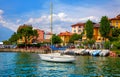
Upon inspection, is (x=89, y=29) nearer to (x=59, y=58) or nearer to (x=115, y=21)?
(x=115, y=21)

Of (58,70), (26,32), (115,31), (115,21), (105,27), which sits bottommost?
(58,70)

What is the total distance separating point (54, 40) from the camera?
171250 mm

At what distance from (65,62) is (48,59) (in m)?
5.05

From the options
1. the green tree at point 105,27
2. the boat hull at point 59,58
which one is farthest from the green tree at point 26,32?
the boat hull at point 59,58

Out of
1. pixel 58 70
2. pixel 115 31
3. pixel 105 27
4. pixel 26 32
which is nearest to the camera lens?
pixel 58 70

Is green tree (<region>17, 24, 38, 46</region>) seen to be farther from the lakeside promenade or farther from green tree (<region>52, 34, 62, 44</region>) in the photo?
green tree (<region>52, 34, 62, 44</region>)

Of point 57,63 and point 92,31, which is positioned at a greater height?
point 92,31

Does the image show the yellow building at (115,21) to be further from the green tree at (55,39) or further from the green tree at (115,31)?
the green tree at (55,39)

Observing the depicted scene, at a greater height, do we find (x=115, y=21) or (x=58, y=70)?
(x=115, y=21)

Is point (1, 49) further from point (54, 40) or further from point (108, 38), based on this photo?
point (108, 38)

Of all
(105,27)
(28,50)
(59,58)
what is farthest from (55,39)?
(59,58)

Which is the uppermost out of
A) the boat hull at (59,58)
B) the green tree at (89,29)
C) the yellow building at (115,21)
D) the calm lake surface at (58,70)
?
the yellow building at (115,21)

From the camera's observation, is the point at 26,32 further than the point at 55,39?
No

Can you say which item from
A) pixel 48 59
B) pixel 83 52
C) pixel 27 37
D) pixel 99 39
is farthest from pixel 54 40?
pixel 48 59
